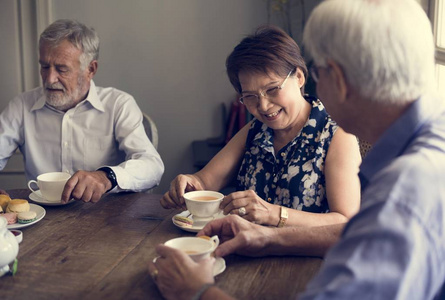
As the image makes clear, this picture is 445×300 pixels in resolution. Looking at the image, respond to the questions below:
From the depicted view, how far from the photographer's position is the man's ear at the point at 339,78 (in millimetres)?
1024

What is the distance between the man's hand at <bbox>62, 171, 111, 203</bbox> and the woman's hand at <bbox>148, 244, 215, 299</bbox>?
2.34 feet

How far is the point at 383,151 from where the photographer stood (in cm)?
107

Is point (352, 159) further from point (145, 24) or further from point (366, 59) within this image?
point (145, 24)

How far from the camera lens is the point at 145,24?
3436 mm

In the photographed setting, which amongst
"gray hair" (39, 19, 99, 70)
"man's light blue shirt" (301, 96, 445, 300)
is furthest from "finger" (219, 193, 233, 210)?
"gray hair" (39, 19, 99, 70)

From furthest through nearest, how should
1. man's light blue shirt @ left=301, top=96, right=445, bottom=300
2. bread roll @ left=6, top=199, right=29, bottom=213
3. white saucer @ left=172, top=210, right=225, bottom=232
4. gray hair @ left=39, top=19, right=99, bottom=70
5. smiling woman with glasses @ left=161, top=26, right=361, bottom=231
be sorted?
gray hair @ left=39, top=19, right=99, bottom=70, smiling woman with glasses @ left=161, top=26, right=361, bottom=231, bread roll @ left=6, top=199, right=29, bottom=213, white saucer @ left=172, top=210, right=225, bottom=232, man's light blue shirt @ left=301, top=96, right=445, bottom=300

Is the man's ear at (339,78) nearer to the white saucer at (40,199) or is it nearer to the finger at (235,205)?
the finger at (235,205)

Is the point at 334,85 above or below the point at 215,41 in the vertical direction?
above

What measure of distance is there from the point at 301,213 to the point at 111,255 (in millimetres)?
589

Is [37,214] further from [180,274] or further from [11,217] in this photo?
[180,274]

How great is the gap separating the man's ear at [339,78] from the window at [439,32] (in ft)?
4.32

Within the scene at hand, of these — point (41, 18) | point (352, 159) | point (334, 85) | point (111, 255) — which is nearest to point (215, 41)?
point (41, 18)

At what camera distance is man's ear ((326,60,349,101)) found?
102 cm

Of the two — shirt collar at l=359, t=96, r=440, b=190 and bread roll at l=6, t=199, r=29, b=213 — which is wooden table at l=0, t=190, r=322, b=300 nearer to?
bread roll at l=6, t=199, r=29, b=213
